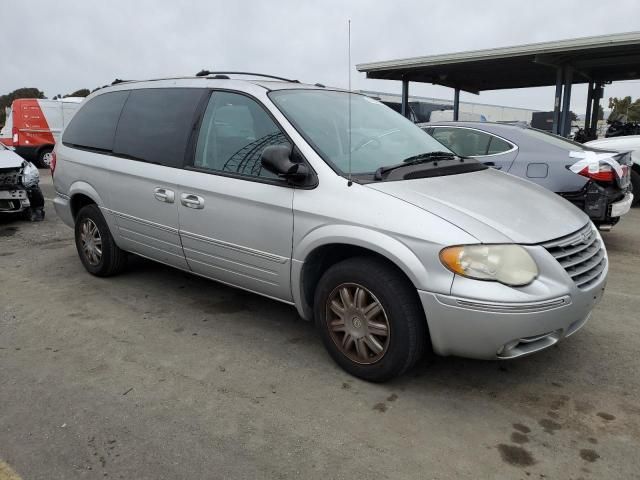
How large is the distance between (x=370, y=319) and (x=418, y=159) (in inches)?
48.2

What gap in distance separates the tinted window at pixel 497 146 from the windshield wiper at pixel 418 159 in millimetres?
2577

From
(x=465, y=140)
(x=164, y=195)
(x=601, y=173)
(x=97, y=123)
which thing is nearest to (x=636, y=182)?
(x=601, y=173)

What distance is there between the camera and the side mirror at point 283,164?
3135 millimetres

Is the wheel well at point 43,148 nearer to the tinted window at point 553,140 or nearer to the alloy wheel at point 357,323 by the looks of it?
the tinted window at point 553,140

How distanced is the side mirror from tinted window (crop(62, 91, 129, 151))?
214 centimetres

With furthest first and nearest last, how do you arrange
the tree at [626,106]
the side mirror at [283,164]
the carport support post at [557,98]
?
the tree at [626,106]
the carport support post at [557,98]
the side mirror at [283,164]

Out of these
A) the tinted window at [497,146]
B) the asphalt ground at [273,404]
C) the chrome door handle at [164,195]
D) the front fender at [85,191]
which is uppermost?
the tinted window at [497,146]

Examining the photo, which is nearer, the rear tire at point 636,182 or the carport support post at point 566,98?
the rear tire at point 636,182

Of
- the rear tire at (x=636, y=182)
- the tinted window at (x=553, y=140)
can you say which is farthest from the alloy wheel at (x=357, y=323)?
the rear tire at (x=636, y=182)

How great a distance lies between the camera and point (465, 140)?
257 inches

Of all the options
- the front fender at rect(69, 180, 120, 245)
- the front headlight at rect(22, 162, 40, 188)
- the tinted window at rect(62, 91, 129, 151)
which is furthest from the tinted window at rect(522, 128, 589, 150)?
the front headlight at rect(22, 162, 40, 188)

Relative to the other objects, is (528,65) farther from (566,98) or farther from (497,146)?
(497,146)

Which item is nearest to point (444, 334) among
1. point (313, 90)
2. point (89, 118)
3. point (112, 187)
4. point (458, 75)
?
point (313, 90)

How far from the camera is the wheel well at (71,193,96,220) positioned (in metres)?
5.04
